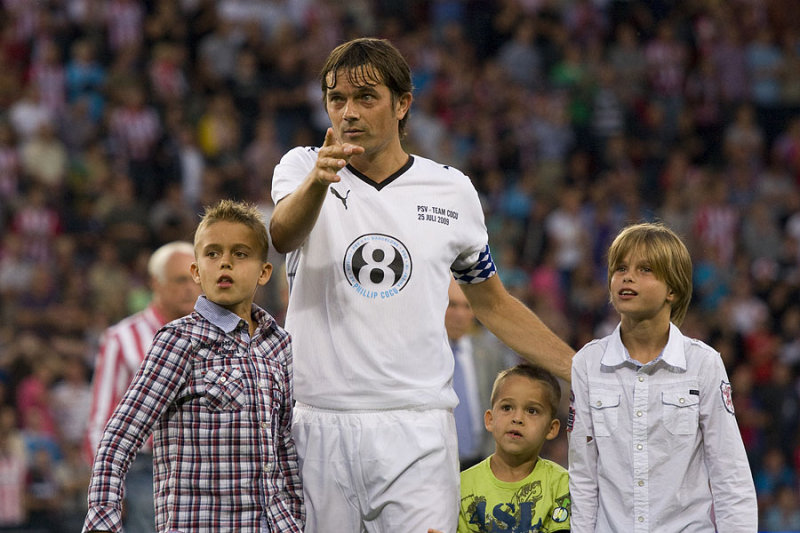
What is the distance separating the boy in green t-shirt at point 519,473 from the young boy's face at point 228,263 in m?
1.03

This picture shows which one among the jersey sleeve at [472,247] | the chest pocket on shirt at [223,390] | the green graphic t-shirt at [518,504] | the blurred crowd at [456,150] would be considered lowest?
the green graphic t-shirt at [518,504]

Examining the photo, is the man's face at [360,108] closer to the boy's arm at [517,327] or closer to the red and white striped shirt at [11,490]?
the boy's arm at [517,327]

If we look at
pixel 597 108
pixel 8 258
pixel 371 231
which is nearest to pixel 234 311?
pixel 371 231

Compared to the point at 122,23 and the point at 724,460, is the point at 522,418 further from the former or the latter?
the point at 122,23

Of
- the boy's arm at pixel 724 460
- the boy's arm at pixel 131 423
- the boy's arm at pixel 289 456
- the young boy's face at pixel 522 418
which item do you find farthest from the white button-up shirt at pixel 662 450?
the boy's arm at pixel 131 423

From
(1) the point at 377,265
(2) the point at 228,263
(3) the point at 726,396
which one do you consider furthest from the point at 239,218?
(3) the point at 726,396

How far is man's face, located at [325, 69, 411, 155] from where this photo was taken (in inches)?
149

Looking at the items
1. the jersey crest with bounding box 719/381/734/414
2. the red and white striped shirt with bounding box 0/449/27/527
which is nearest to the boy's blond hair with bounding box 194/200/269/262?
the jersey crest with bounding box 719/381/734/414

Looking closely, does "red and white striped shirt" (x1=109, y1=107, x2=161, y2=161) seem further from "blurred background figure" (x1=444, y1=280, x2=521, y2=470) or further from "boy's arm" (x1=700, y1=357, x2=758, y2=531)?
"boy's arm" (x1=700, y1=357, x2=758, y2=531)

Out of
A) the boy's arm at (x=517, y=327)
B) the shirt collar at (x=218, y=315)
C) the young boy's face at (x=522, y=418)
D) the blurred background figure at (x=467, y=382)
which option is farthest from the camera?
the blurred background figure at (x=467, y=382)

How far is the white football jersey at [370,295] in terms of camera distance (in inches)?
149

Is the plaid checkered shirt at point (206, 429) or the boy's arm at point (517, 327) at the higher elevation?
the boy's arm at point (517, 327)

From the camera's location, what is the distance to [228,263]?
3.64m

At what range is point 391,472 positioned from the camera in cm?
372
